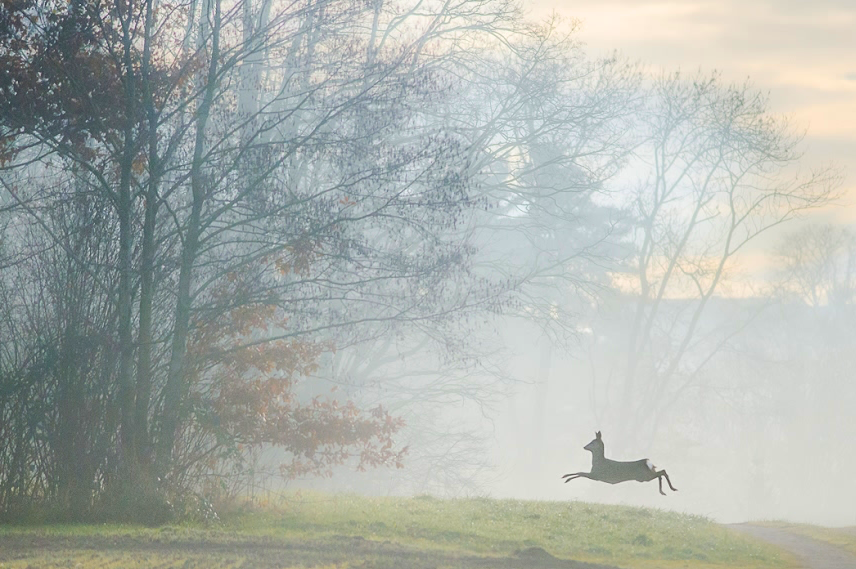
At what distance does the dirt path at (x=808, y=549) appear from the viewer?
1377 cm

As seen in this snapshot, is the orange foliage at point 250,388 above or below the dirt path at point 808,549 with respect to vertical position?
above

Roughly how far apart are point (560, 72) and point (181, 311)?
14.4 metres

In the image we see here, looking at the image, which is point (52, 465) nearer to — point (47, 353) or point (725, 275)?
point (47, 353)

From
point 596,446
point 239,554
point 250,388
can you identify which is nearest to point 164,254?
point 250,388

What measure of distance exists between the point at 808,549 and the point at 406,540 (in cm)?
700

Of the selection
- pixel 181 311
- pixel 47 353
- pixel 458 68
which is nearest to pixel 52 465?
pixel 47 353

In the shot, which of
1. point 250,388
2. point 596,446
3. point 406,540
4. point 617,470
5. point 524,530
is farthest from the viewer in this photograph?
point 524,530

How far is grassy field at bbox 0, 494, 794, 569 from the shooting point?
10.6 metres

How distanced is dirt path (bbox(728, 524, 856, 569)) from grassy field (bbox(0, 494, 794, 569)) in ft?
1.54

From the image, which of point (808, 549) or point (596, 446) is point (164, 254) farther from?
point (808, 549)

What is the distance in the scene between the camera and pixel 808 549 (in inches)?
624

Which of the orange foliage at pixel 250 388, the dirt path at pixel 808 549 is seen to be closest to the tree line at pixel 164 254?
the orange foliage at pixel 250 388

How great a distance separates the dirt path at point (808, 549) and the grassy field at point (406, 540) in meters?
0.47

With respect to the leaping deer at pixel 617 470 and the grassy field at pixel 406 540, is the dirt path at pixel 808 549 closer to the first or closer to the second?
the grassy field at pixel 406 540
